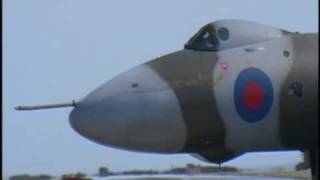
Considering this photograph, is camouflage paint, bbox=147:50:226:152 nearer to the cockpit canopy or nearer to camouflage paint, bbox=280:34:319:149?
the cockpit canopy

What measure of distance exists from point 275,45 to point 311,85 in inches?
35.0

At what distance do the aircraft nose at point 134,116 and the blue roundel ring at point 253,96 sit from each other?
2.83 ft

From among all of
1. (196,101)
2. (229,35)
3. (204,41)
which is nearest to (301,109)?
(196,101)

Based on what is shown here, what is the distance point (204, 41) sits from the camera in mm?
9281

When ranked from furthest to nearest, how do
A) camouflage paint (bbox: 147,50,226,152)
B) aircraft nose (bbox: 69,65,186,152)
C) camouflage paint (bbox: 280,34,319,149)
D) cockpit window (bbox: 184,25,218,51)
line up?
cockpit window (bbox: 184,25,218,51), camouflage paint (bbox: 280,34,319,149), camouflage paint (bbox: 147,50,226,152), aircraft nose (bbox: 69,65,186,152)

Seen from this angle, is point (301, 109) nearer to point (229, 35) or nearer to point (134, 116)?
point (229, 35)

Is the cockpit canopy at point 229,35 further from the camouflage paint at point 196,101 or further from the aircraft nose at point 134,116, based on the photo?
the aircraft nose at point 134,116

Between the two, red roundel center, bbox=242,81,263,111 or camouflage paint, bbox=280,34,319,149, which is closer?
red roundel center, bbox=242,81,263,111

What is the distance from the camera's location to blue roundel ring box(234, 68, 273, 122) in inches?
332

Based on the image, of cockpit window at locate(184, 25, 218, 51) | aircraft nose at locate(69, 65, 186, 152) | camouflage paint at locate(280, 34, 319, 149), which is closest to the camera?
aircraft nose at locate(69, 65, 186, 152)

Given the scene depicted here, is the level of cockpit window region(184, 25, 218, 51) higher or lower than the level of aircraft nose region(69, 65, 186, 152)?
higher

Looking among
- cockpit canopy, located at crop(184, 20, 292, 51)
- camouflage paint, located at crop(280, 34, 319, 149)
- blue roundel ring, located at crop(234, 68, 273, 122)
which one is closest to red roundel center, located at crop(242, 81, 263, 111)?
blue roundel ring, located at crop(234, 68, 273, 122)

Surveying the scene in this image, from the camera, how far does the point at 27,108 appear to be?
8453 mm

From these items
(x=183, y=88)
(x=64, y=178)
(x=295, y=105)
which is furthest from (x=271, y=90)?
(x=64, y=178)
